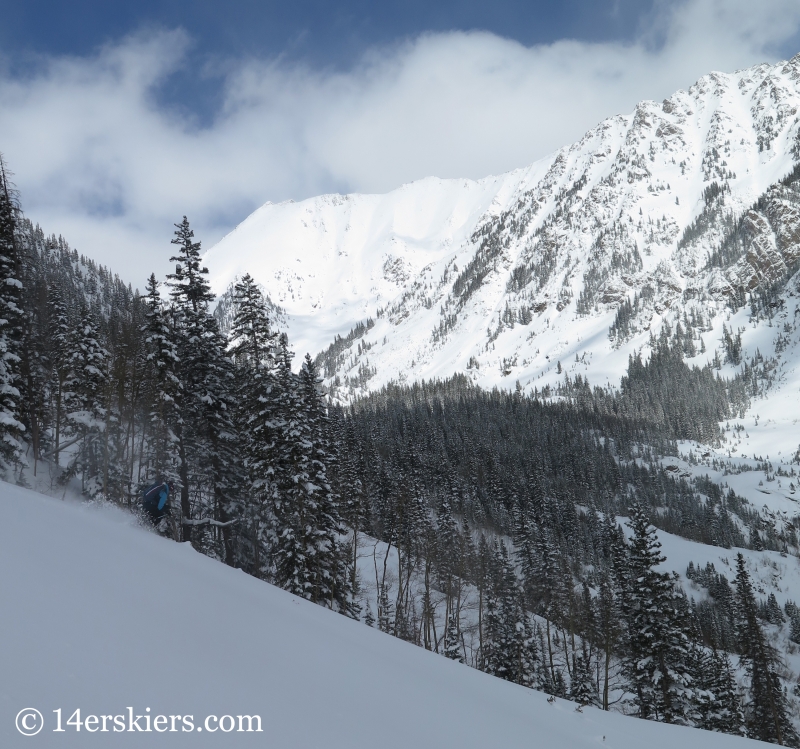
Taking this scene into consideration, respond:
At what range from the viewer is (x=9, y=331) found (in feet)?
71.9

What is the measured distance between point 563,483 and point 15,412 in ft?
429

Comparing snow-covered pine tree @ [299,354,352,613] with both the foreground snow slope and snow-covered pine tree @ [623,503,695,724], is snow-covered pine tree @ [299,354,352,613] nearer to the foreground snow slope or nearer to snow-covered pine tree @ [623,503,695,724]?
the foreground snow slope

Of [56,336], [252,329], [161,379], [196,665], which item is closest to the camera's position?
[196,665]

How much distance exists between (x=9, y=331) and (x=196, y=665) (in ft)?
77.9

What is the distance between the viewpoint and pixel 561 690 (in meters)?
32.6

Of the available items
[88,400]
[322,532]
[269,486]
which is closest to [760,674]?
[322,532]

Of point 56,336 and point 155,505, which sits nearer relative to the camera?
point 155,505

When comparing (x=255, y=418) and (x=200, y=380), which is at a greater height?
(x=200, y=380)

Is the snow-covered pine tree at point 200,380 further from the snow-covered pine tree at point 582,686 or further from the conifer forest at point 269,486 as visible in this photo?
the snow-covered pine tree at point 582,686

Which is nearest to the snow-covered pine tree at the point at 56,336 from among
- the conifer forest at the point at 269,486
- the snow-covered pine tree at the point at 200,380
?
the conifer forest at the point at 269,486

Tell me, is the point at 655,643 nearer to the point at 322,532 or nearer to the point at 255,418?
the point at 322,532

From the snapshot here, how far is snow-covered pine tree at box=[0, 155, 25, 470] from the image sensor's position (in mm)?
19953

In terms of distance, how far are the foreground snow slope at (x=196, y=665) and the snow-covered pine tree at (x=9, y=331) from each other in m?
14.7

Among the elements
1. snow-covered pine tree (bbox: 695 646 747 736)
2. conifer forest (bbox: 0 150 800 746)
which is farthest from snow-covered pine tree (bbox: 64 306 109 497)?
snow-covered pine tree (bbox: 695 646 747 736)
